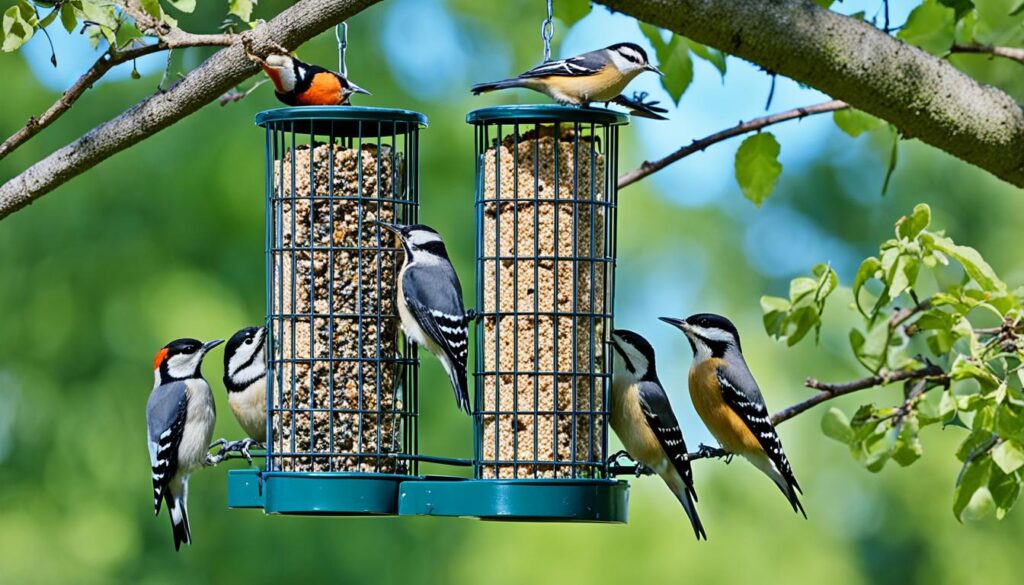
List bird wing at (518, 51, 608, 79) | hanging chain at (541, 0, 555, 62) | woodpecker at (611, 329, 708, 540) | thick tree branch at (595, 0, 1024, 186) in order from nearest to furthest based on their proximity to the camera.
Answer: thick tree branch at (595, 0, 1024, 186)
hanging chain at (541, 0, 555, 62)
bird wing at (518, 51, 608, 79)
woodpecker at (611, 329, 708, 540)

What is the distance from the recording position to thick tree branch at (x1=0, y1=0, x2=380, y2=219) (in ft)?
15.4

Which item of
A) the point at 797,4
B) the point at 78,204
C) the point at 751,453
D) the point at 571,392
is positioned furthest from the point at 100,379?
the point at 797,4

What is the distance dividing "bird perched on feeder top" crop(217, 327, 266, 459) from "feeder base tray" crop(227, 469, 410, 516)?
672 millimetres

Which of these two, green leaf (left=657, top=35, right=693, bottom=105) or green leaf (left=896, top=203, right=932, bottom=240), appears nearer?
green leaf (left=896, top=203, right=932, bottom=240)

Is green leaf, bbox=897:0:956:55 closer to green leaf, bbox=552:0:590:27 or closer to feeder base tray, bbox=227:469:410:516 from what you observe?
green leaf, bbox=552:0:590:27

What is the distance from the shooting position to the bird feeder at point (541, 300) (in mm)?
5301

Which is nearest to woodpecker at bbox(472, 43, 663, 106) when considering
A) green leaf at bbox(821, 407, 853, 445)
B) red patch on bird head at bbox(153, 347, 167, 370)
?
green leaf at bbox(821, 407, 853, 445)

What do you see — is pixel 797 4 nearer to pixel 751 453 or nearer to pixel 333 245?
pixel 333 245

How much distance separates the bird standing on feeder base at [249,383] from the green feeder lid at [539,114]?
1.31m

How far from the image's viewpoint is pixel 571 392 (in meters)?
5.36

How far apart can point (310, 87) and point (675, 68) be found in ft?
4.58

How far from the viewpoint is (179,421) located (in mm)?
6750

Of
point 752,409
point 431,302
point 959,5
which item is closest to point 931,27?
point 959,5

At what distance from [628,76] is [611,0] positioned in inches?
45.2
